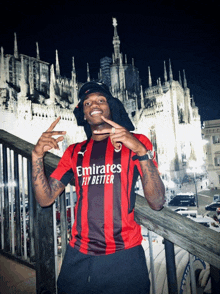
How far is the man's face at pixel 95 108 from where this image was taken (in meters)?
1.75

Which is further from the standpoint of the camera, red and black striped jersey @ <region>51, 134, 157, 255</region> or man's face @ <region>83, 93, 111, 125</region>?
man's face @ <region>83, 93, 111, 125</region>

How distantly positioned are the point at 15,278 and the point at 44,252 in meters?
0.61

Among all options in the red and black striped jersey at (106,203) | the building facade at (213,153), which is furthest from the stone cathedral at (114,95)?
the red and black striped jersey at (106,203)

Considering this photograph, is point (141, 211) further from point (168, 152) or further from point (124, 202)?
point (168, 152)

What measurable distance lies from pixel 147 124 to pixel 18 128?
2325 cm

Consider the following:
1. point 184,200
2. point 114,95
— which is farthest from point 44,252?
point 114,95

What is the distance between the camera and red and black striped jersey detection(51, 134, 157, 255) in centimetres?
132

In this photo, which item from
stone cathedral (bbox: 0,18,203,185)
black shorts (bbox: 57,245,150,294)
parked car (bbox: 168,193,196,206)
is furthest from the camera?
stone cathedral (bbox: 0,18,203,185)

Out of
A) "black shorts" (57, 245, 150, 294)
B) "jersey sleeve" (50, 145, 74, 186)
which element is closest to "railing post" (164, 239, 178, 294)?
"black shorts" (57, 245, 150, 294)

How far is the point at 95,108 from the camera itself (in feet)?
5.78

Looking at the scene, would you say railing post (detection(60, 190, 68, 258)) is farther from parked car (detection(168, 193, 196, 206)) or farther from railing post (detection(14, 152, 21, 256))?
parked car (detection(168, 193, 196, 206))

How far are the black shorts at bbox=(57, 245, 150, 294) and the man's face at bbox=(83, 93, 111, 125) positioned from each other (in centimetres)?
109

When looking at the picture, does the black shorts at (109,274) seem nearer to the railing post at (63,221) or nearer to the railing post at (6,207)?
the railing post at (63,221)

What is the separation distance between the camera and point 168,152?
34875 millimetres
